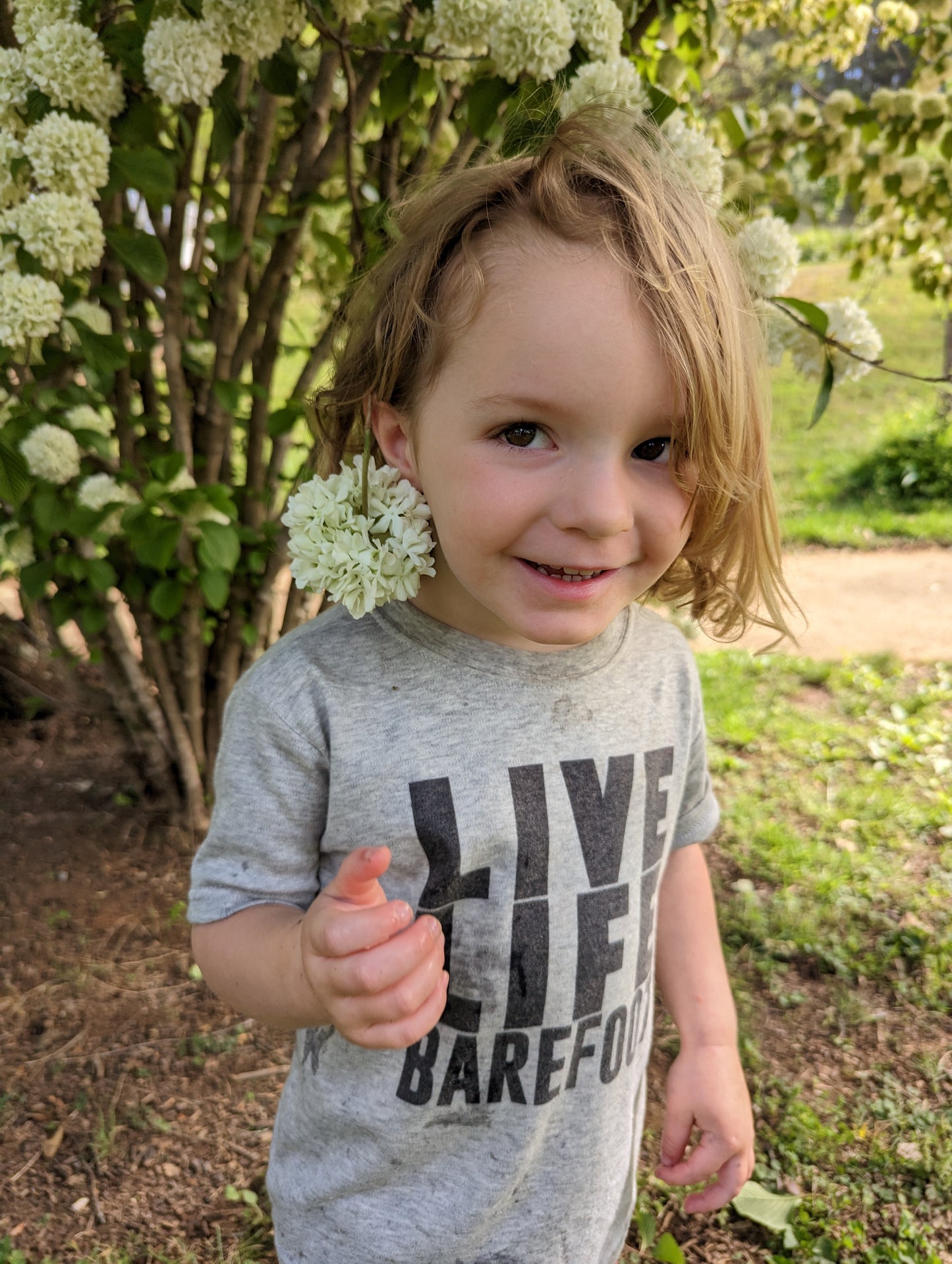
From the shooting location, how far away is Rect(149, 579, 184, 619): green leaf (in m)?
2.10

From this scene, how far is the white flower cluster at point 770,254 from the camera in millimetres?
Answer: 1564

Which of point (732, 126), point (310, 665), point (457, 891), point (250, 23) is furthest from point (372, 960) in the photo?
point (732, 126)

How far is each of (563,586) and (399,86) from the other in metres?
1.19

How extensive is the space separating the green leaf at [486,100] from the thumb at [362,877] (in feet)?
4.32

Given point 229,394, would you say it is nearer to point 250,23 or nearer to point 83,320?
point 83,320

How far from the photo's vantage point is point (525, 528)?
0.97 metres

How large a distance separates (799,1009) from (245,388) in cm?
199

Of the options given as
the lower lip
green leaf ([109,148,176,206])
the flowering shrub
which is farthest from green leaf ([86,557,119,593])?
the lower lip

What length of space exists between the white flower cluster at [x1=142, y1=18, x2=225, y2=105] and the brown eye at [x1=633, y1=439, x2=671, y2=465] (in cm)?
99

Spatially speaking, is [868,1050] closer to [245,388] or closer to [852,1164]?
[852,1164]

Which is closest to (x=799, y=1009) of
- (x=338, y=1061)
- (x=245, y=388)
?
(x=338, y=1061)

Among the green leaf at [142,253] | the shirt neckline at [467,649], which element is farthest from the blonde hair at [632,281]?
the green leaf at [142,253]

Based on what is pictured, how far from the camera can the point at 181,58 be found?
1456 millimetres

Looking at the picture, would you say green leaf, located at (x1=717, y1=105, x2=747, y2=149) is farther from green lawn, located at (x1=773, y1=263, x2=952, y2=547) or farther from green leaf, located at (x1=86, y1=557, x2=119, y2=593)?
green lawn, located at (x1=773, y1=263, x2=952, y2=547)
